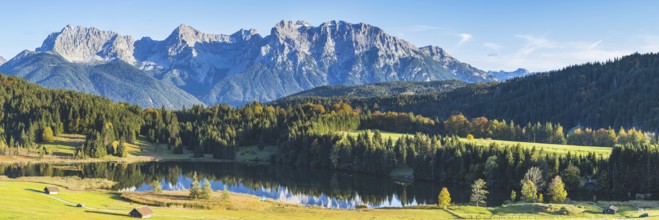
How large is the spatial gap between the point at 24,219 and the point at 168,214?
19.0 metres

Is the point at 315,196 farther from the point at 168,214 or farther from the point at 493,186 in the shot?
the point at 168,214

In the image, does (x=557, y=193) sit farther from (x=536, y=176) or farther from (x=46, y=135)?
(x=46, y=135)

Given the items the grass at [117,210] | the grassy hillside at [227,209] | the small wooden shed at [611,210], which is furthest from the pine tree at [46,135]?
the small wooden shed at [611,210]

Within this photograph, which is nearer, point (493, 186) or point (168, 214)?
point (168, 214)

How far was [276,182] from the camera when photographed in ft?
477

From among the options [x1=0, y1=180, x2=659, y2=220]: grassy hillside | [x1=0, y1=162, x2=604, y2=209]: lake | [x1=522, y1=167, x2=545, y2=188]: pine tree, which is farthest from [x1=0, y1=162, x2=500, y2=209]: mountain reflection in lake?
[x1=0, y1=180, x2=659, y2=220]: grassy hillside

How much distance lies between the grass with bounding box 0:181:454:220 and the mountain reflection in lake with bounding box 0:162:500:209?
18.2 meters

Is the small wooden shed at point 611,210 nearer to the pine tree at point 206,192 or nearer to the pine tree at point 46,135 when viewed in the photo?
the pine tree at point 206,192

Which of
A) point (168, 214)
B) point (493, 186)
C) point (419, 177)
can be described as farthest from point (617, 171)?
point (168, 214)

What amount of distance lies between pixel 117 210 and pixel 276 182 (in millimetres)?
71173

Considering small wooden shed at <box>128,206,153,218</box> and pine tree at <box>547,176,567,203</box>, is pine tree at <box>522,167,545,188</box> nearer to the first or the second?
pine tree at <box>547,176,567,203</box>

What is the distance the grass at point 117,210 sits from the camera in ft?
217

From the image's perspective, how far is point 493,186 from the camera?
134000mm

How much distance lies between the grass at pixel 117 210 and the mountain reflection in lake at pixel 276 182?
18.2 meters
